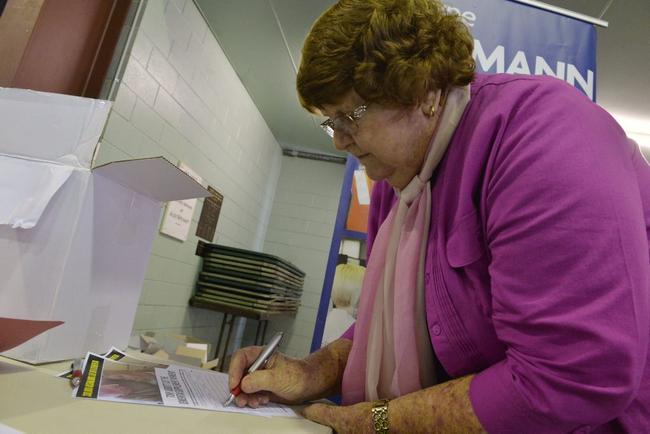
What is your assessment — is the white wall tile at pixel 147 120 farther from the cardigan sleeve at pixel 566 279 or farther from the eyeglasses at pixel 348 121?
the cardigan sleeve at pixel 566 279

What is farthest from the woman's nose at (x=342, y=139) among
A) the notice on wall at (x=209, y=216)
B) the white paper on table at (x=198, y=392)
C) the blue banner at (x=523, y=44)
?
the notice on wall at (x=209, y=216)

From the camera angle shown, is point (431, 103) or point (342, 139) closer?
point (431, 103)

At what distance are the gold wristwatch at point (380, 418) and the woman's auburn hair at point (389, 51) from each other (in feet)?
1.61

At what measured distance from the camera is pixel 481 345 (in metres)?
0.60

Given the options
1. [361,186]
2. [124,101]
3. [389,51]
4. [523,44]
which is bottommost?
[389,51]

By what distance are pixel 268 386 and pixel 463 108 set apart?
0.59 meters

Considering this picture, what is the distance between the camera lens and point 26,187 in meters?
0.88

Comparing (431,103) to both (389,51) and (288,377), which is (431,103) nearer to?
(389,51)

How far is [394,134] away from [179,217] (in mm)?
2185

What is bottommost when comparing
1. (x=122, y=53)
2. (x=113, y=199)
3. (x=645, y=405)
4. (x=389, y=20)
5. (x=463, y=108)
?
(x=645, y=405)

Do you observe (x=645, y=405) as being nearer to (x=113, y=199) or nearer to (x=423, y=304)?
(x=423, y=304)

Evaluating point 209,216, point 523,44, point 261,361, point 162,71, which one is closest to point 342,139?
point 261,361

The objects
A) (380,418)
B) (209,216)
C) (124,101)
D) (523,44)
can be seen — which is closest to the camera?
(380,418)

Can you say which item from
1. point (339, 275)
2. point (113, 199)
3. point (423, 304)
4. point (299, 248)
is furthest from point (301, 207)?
point (423, 304)
